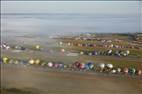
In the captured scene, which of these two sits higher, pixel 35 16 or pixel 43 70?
pixel 35 16

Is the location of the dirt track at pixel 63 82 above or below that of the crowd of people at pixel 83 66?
below

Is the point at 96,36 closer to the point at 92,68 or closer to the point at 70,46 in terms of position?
the point at 70,46

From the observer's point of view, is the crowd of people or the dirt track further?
the crowd of people

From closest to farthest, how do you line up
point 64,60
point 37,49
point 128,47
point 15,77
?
point 15,77, point 64,60, point 37,49, point 128,47

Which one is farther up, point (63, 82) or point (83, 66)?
point (83, 66)

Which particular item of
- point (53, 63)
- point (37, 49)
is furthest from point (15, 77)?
point (37, 49)

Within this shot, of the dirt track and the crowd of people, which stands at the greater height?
the crowd of people

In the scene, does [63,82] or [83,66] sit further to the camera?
[83,66]

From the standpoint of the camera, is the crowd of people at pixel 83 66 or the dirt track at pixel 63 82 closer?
the dirt track at pixel 63 82
